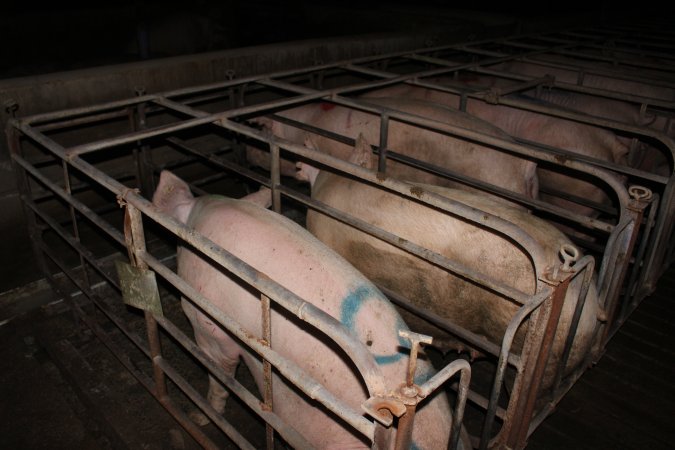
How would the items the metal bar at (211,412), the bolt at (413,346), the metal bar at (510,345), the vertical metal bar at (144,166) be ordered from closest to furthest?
1. the bolt at (413,346)
2. the metal bar at (510,345)
3. the metal bar at (211,412)
4. the vertical metal bar at (144,166)

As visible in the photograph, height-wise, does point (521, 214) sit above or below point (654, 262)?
above

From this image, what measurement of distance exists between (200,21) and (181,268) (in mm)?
8827

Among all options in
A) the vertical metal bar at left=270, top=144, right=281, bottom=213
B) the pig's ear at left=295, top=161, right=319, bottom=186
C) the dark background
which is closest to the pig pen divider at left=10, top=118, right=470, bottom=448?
the vertical metal bar at left=270, top=144, right=281, bottom=213

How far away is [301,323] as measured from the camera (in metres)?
2.52

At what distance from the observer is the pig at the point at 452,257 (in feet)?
9.57

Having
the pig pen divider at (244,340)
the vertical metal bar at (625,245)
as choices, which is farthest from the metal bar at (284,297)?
the vertical metal bar at (625,245)

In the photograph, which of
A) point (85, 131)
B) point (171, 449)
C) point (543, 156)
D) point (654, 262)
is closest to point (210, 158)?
point (85, 131)

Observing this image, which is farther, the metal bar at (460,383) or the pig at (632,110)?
the pig at (632,110)

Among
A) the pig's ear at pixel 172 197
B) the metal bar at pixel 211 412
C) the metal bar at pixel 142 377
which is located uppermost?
the pig's ear at pixel 172 197

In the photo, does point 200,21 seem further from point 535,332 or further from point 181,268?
point 535,332

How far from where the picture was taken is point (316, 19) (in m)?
10.4

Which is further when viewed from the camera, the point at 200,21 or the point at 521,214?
the point at 200,21

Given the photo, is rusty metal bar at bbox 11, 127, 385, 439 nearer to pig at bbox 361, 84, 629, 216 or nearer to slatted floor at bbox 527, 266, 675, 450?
slatted floor at bbox 527, 266, 675, 450

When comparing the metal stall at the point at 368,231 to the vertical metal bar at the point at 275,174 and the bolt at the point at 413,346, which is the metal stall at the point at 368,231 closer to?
the vertical metal bar at the point at 275,174
